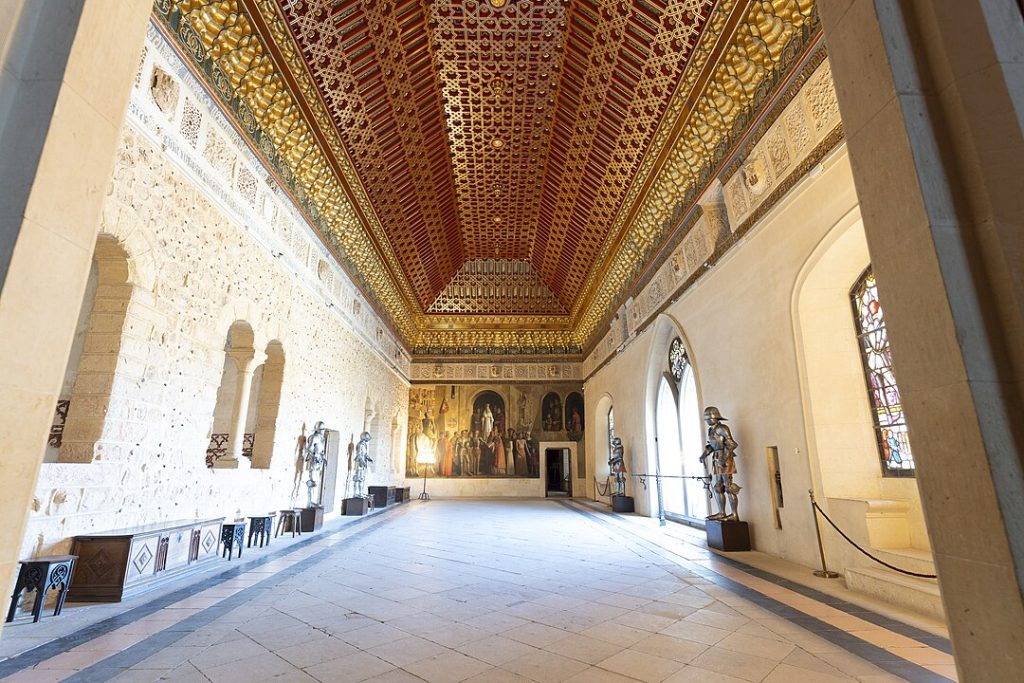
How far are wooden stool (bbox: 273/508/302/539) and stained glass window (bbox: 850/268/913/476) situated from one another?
764 centimetres

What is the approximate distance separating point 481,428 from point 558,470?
4514mm

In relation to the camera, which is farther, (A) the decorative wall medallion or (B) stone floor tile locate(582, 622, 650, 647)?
(A) the decorative wall medallion

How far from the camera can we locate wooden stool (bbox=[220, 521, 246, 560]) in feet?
17.4

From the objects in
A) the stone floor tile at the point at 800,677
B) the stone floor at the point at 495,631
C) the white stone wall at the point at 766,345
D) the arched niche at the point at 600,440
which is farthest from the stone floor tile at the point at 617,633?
the arched niche at the point at 600,440

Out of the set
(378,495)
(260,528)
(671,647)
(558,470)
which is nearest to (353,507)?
(378,495)

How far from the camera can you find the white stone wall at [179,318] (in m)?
4.01

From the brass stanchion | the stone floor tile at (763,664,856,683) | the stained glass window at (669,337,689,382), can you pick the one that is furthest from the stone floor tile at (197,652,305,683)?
the stained glass window at (669,337,689,382)

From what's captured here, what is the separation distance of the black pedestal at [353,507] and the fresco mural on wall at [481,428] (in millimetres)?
6124

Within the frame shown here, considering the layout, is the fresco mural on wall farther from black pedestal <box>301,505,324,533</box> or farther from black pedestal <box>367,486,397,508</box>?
black pedestal <box>301,505,324,533</box>

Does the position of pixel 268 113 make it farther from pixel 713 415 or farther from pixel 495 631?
pixel 713 415

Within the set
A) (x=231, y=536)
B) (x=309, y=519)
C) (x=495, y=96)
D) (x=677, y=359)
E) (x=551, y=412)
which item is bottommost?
(x=309, y=519)

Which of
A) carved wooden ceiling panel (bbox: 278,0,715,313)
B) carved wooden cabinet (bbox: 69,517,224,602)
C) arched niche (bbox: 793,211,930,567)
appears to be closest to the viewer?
carved wooden cabinet (bbox: 69,517,224,602)

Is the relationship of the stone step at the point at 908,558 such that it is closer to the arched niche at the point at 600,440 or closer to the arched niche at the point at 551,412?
the arched niche at the point at 600,440

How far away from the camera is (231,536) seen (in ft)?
17.5
